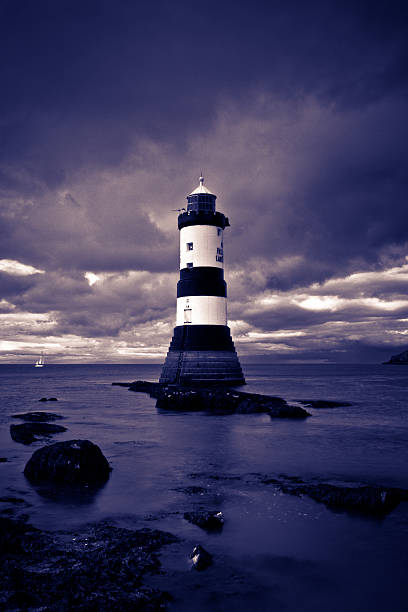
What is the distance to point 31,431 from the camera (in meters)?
21.2

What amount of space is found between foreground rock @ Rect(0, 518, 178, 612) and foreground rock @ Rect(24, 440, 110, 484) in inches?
129

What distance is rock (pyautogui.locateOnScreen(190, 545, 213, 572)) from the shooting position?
23.1 ft

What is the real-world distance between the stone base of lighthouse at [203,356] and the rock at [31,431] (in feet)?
62.8

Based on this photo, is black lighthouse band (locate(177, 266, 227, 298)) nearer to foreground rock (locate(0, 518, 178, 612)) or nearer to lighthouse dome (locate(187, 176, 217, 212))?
lighthouse dome (locate(187, 176, 217, 212))

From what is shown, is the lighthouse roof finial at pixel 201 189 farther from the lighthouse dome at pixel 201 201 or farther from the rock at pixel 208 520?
the rock at pixel 208 520

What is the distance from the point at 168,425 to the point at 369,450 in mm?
11038

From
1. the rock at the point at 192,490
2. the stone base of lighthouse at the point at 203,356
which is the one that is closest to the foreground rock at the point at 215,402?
the stone base of lighthouse at the point at 203,356

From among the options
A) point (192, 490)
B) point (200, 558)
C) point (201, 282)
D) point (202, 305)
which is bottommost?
point (192, 490)

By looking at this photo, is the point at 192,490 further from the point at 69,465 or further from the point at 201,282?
the point at 201,282

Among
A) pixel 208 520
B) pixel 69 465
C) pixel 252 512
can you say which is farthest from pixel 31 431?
pixel 208 520

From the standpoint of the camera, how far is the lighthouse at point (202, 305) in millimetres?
40875

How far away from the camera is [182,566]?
7.05 meters

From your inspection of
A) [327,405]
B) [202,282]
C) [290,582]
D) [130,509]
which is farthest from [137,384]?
[290,582]

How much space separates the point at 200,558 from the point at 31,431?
16268 mm
